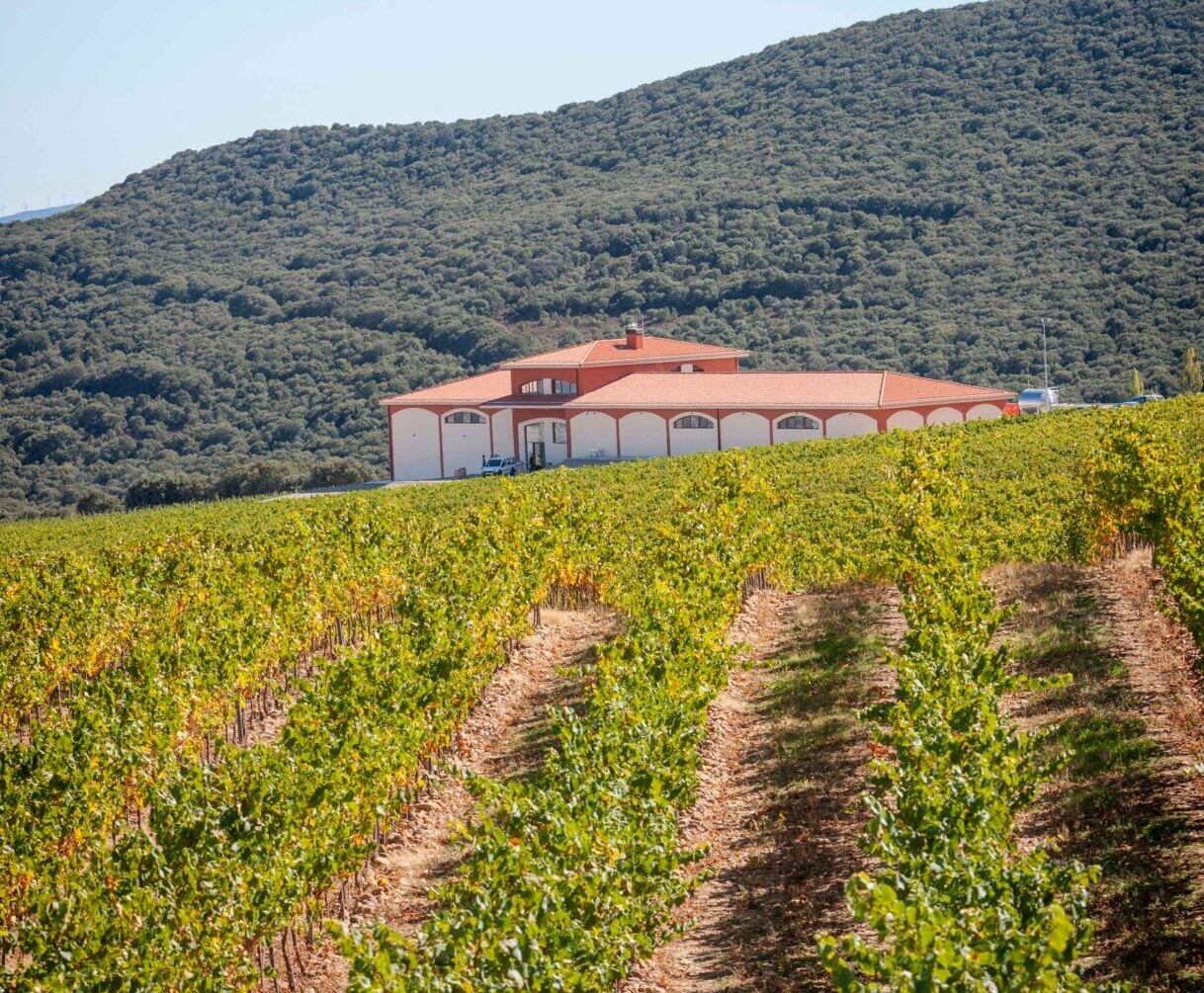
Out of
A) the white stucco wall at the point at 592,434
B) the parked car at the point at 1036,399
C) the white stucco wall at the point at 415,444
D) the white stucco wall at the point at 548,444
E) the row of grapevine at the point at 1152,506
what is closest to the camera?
the row of grapevine at the point at 1152,506

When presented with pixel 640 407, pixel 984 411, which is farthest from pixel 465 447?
pixel 984 411

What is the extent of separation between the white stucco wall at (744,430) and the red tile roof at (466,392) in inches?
412

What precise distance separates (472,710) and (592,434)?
36021 mm

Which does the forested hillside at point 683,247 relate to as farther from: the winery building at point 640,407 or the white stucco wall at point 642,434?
the white stucco wall at point 642,434

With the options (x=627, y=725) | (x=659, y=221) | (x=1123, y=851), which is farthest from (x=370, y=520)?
(x=659, y=221)

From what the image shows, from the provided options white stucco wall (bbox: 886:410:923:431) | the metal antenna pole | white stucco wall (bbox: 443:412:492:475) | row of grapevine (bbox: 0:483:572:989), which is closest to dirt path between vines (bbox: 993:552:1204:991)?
row of grapevine (bbox: 0:483:572:989)

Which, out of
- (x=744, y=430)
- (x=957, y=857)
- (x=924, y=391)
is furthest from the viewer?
(x=924, y=391)

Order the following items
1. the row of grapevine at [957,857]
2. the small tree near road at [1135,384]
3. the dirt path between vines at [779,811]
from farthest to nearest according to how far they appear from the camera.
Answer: the small tree near road at [1135,384] < the dirt path between vines at [779,811] < the row of grapevine at [957,857]

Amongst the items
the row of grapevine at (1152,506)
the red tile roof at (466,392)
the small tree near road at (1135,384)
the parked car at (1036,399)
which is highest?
the red tile roof at (466,392)

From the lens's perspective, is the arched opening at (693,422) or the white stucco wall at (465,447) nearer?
the arched opening at (693,422)

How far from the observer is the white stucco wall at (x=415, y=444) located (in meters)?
58.4

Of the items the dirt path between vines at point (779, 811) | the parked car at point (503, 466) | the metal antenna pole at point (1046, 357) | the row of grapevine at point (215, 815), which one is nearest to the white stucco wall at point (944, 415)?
the metal antenna pole at point (1046, 357)

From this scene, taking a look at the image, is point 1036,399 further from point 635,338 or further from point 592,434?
point 592,434

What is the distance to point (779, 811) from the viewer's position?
14.6 m
